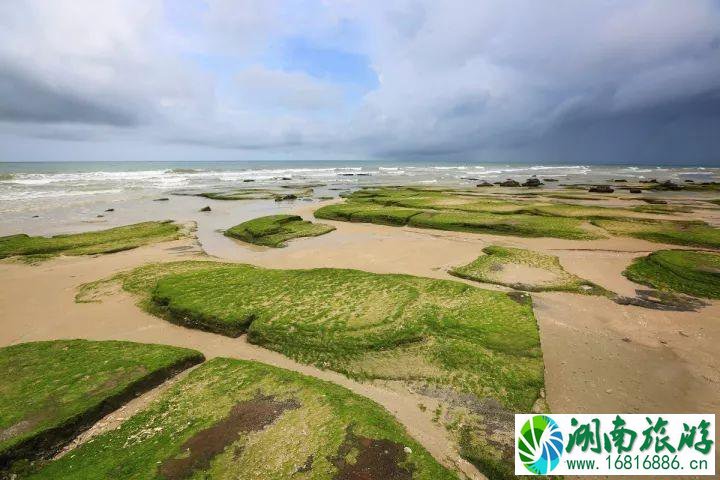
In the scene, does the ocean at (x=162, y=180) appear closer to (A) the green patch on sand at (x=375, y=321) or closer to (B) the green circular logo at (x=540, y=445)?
(A) the green patch on sand at (x=375, y=321)

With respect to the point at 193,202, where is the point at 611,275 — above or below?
below

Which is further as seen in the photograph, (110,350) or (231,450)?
(110,350)

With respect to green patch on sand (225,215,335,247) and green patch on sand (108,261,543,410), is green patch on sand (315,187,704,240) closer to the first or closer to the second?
green patch on sand (225,215,335,247)

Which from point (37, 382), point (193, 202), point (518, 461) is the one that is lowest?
point (518, 461)

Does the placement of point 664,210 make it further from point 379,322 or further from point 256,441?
point 256,441

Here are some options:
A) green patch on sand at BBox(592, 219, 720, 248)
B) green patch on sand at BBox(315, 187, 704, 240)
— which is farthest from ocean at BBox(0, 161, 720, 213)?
green patch on sand at BBox(592, 219, 720, 248)

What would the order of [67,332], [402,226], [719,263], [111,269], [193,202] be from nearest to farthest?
1. [67,332]
2. [719,263]
3. [111,269]
4. [402,226]
5. [193,202]

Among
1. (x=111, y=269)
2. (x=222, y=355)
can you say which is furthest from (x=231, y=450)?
(x=111, y=269)

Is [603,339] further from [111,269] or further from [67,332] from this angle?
[111,269]
